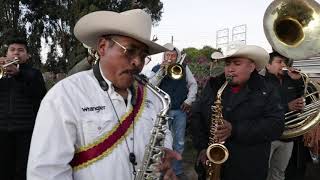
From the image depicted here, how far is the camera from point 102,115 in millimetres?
2277

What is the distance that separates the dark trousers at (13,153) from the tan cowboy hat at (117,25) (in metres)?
2.74

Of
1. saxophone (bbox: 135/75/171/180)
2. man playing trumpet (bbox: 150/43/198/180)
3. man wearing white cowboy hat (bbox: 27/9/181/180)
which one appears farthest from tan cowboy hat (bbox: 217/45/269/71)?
man playing trumpet (bbox: 150/43/198/180)

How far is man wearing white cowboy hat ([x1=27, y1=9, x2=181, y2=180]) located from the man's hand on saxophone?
1.46m

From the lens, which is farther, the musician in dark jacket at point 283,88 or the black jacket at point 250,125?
the musician in dark jacket at point 283,88

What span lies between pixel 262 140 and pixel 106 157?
90.0 inches

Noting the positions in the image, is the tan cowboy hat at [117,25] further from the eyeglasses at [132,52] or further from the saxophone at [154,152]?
the saxophone at [154,152]

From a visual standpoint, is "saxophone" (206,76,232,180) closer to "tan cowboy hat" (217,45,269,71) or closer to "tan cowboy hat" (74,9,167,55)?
"tan cowboy hat" (217,45,269,71)

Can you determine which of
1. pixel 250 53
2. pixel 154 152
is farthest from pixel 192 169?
pixel 154 152

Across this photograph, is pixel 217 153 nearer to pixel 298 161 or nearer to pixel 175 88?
pixel 298 161

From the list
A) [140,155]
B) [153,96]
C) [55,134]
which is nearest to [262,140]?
[153,96]

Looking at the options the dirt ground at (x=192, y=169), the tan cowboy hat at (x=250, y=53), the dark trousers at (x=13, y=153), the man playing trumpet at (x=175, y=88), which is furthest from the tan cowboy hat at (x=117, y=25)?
the dirt ground at (x=192, y=169)

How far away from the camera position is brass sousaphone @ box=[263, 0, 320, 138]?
533 centimetres

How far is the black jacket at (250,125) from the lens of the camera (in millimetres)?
4020

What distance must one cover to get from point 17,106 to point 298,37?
3915mm
